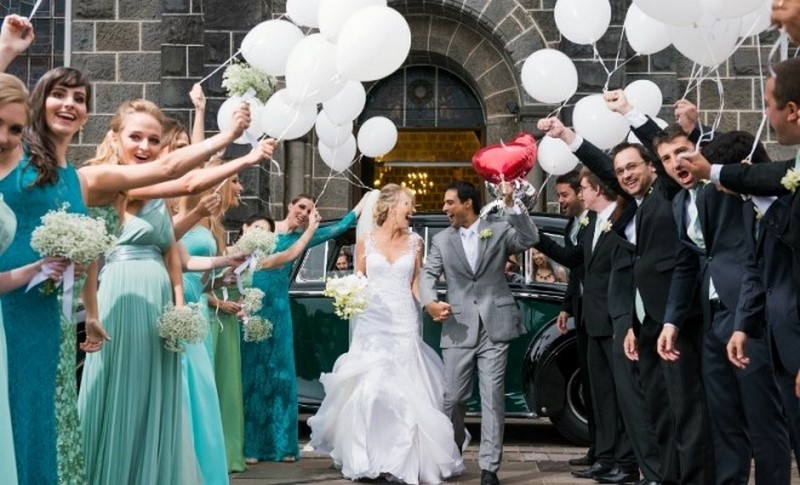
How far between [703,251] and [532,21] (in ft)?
30.0

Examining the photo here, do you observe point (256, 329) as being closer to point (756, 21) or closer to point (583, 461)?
point (583, 461)

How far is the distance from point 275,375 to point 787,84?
5890mm

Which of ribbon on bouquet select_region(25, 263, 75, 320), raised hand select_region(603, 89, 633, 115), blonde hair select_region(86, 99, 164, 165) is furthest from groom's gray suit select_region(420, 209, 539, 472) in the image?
ribbon on bouquet select_region(25, 263, 75, 320)

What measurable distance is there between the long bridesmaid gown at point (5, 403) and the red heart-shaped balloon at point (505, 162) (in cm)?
452

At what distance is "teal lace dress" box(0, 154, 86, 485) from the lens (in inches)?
171

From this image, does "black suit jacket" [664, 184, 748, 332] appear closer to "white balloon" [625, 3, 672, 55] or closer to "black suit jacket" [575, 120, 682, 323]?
"black suit jacket" [575, 120, 682, 323]

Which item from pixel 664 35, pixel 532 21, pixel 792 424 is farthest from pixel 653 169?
pixel 532 21

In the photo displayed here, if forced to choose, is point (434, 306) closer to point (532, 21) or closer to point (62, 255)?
point (62, 255)

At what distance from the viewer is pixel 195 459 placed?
5.96 m

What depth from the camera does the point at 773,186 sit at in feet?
14.8

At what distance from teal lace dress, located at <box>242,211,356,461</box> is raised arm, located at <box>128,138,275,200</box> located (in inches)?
165

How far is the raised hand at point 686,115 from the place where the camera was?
6.15 metres

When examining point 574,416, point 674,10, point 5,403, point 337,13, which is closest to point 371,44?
point 337,13

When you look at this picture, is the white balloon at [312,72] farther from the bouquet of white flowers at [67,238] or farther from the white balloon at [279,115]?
the bouquet of white flowers at [67,238]
